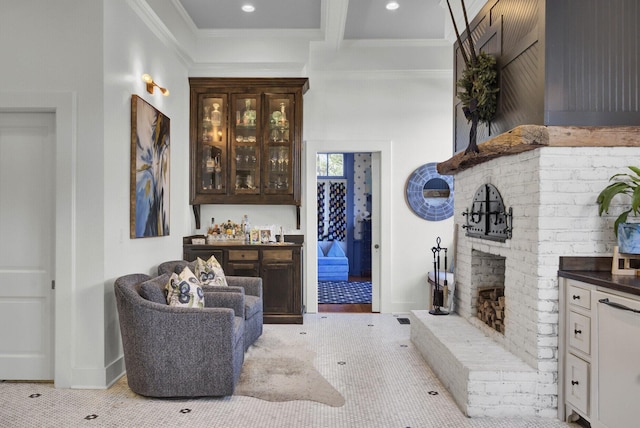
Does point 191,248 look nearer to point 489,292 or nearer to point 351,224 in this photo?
point 489,292

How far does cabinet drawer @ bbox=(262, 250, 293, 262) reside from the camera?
5.77 m

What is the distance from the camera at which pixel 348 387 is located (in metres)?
3.57

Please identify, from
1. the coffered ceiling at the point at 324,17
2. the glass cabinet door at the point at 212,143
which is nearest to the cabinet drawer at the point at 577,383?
the coffered ceiling at the point at 324,17

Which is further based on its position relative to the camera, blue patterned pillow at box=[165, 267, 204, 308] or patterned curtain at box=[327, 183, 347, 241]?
patterned curtain at box=[327, 183, 347, 241]

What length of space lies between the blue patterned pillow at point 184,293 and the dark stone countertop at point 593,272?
2.59m

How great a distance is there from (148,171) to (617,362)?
12.5ft

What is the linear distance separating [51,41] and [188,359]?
253 cm

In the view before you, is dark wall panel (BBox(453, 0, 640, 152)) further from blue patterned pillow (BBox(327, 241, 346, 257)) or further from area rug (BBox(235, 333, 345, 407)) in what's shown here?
blue patterned pillow (BBox(327, 241, 346, 257))

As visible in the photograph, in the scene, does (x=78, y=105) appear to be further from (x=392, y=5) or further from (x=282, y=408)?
(x=392, y=5)

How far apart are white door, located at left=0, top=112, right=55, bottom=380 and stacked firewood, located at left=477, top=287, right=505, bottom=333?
11.2 ft

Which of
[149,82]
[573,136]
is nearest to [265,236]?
[149,82]

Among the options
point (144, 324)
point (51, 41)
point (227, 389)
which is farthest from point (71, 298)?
point (51, 41)

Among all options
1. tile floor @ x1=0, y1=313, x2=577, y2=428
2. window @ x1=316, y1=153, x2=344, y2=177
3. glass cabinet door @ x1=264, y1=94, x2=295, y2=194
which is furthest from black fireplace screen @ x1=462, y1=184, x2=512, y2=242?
window @ x1=316, y1=153, x2=344, y2=177

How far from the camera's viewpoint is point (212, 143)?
6035 mm
